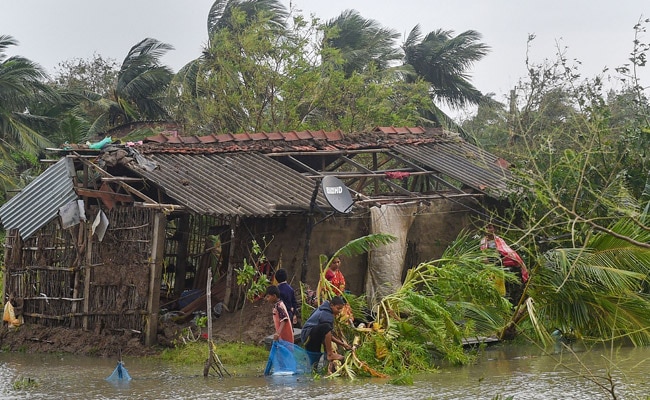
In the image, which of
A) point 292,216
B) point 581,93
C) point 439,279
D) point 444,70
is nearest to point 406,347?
point 439,279

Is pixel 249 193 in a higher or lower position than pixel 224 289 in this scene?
higher

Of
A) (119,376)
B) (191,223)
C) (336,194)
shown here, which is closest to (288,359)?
(119,376)

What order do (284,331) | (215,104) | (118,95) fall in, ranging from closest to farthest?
(284,331)
(215,104)
(118,95)

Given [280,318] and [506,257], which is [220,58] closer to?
[506,257]

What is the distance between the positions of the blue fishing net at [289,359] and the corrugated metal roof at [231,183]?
8.62ft

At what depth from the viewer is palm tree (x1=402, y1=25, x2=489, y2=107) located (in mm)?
32312

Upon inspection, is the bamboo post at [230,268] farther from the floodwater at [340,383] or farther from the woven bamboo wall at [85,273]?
the floodwater at [340,383]

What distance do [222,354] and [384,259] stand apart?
3095mm

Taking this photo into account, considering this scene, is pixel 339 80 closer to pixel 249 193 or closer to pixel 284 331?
pixel 249 193

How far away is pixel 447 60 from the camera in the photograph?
32.5 m

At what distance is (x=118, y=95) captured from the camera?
28.2m

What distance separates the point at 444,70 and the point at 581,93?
1333 cm

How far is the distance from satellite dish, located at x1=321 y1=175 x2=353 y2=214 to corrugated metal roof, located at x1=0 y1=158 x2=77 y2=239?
3636mm

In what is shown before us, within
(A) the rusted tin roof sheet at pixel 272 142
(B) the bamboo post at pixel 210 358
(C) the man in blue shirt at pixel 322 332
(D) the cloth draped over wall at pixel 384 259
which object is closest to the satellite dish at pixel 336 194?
(D) the cloth draped over wall at pixel 384 259
